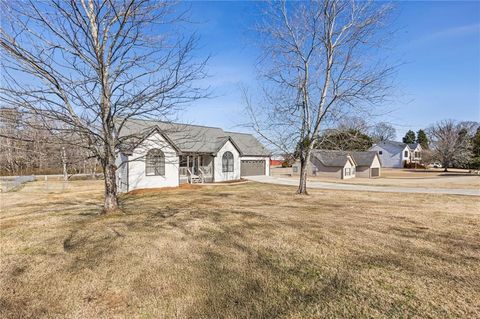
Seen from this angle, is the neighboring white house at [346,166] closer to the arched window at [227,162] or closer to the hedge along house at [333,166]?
the hedge along house at [333,166]

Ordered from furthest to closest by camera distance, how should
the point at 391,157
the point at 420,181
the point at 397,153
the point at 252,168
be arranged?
the point at 391,157, the point at 397,153, the point at 252,168, the point at 420,181

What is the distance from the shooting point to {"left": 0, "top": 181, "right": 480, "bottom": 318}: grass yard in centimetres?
315

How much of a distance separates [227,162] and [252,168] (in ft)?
16.5

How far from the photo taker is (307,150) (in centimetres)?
1351

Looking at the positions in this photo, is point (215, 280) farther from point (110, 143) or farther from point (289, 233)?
point (110, 143)

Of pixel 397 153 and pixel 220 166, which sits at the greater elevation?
pixel 397 153

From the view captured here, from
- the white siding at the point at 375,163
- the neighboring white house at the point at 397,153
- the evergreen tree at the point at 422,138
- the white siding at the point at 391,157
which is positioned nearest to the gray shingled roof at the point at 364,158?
the white siding at the point at 375,163

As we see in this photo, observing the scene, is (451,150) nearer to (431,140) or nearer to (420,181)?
(431,140)

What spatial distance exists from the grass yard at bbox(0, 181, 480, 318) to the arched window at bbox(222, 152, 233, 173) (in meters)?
18.0

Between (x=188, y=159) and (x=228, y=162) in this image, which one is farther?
(x=228, y=162)

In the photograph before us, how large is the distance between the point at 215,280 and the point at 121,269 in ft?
5.28

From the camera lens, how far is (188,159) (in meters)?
23.6

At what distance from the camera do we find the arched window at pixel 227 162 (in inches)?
999

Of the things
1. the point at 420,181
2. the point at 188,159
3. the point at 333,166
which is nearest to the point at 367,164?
the point at 333,166
